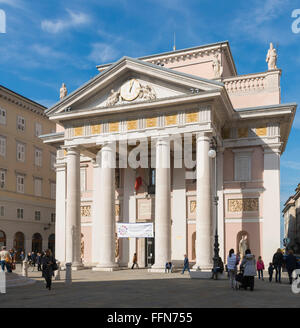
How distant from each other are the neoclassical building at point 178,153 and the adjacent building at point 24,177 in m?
13.5

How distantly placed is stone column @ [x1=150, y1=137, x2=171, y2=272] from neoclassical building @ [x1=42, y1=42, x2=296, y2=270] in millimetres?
63

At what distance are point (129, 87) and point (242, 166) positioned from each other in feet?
31.6

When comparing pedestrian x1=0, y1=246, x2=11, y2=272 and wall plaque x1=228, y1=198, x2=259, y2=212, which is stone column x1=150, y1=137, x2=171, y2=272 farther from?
pedestrian x1=0, y1=246, x2=11, y2=272

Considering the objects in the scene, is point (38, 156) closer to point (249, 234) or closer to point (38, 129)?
point (38, 129)

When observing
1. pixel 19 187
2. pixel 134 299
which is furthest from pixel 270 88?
pixel 19 187

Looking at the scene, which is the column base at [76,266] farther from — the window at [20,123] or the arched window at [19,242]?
the window at [20,123]

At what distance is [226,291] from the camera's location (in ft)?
57.4

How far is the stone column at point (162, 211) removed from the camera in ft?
90.6

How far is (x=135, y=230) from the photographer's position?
1245 inches

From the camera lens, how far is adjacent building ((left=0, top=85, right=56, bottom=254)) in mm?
44156

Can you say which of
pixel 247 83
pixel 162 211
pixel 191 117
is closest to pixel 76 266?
pixel 162 211

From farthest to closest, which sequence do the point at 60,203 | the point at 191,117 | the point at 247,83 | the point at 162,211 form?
1. the point at 60,203
2. the point at 247,83
3. the point at 191,117
4. the point at 162,211

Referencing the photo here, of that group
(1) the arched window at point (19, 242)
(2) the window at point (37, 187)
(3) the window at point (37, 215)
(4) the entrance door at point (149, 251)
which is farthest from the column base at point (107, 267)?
(2) the window at point (37, 187)
